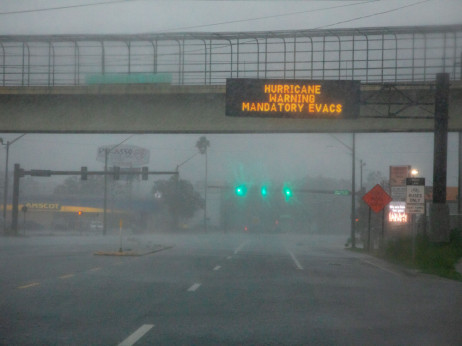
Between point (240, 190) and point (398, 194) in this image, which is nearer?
point (398, 194)

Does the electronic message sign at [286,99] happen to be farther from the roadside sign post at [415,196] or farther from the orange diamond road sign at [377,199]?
the orange diamond road sign at [377,199]

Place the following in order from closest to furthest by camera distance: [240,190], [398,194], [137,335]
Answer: [137,335] → [398,194] → [240,190]

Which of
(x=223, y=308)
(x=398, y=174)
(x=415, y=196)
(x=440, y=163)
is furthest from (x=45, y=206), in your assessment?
(x=223, y=308)

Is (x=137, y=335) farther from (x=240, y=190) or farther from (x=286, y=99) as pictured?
(x=240, y=190)

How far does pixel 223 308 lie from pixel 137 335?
11.8 feet

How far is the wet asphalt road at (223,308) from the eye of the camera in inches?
422

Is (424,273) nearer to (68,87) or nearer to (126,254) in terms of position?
(126,254)

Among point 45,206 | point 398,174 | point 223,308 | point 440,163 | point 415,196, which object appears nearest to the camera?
point 223,308

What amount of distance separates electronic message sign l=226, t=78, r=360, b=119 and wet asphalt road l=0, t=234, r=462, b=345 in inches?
299

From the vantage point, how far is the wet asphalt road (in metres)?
10.7

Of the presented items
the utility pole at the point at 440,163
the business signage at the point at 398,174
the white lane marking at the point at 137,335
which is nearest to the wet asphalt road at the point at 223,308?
the white lane marking at the point at 137,335

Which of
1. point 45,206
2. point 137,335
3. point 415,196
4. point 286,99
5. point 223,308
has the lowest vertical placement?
point 45,206

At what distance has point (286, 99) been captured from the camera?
28.7 meters

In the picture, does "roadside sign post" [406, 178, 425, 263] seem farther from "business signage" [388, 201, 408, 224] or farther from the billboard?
the billboard
